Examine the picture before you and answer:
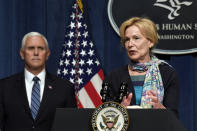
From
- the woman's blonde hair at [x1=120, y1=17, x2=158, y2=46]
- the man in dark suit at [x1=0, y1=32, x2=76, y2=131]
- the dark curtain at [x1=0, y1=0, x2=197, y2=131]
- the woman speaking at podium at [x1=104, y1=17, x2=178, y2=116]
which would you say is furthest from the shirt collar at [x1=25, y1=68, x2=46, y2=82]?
the dark curtain at [x1=0, y1=0, x2=197, y2=131]

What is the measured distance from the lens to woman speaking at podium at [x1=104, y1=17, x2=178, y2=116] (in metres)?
1.87

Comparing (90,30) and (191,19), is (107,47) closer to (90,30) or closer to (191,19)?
(90,30)

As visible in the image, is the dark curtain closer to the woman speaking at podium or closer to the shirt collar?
the shirt collar

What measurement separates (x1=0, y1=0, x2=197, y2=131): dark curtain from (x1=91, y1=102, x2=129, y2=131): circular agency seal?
1.83 meters

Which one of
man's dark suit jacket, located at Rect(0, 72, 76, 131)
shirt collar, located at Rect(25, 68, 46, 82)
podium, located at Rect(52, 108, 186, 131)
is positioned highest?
shirt collar, located at Rect(25, 68, 46, 82)

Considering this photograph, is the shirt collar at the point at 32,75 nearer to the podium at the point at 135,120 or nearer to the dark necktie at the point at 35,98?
the dark necktie at the point at 35,98

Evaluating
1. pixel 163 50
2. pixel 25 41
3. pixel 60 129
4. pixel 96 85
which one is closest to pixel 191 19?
pixel 163 50

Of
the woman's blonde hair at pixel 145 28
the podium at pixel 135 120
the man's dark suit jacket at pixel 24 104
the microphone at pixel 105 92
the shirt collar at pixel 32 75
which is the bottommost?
the man's dark suit jacket at pixel 24 104

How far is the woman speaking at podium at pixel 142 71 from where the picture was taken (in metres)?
1.87

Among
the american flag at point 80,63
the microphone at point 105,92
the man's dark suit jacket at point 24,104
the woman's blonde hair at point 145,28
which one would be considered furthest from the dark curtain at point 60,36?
the microphone at point 105,92

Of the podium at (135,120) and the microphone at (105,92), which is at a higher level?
the microphone at (105,92)

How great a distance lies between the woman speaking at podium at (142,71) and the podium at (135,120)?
14.1 inches

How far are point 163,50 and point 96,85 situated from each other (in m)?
0.59

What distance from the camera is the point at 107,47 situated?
3395mm
